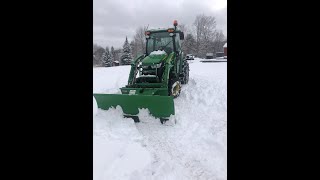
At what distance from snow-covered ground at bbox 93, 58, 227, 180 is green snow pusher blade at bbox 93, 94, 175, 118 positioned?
159 mm

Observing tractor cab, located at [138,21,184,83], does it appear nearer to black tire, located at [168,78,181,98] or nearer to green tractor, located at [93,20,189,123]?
green tractor, located at [93,20,189,123]

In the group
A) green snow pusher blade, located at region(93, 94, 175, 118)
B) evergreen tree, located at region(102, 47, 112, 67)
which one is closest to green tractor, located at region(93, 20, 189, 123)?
green snow pusher blade, located at region(93, 94, 175, 118)

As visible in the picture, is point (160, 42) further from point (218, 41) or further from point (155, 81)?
point (218, 41)

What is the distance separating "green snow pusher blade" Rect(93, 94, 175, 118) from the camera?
4.87m

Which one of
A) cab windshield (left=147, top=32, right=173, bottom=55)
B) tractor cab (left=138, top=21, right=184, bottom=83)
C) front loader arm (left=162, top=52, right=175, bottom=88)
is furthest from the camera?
cab windshield (left=147, top=32, right=173, bottom=55)

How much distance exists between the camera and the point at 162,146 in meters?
3.98

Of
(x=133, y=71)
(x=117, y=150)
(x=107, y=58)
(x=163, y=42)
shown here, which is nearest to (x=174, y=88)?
(x=133, y=71)

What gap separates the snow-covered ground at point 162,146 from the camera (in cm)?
310
